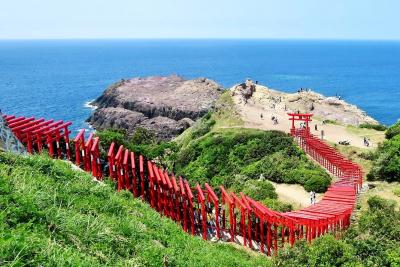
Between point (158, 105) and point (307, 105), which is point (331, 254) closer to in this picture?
point (307, 105)

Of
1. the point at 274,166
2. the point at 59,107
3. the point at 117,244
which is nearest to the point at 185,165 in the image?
the point at 274,166

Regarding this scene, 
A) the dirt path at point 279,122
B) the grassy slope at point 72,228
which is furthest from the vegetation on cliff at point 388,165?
the grassy slope at point 72,228

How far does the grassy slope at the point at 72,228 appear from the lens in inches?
384

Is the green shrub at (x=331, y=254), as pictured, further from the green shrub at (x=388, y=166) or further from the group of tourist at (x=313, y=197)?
the green shrub at (x=388, y=166)

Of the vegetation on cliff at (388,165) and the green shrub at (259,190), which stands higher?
the vegetation on cliff at (388,165)

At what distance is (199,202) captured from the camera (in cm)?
2823

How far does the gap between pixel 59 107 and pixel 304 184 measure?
90122mm

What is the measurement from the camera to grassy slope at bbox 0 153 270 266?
9742mm

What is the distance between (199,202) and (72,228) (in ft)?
55.0

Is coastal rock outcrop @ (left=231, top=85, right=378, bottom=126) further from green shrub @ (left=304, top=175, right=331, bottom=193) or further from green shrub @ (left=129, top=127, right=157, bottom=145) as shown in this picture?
green shrub @ (left=304, top=175, right=331, bottom=193)

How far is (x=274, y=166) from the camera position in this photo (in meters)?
41.0

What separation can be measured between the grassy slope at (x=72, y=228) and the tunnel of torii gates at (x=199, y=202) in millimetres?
7663

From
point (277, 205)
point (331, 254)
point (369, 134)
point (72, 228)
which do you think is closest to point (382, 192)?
point (277, 205)

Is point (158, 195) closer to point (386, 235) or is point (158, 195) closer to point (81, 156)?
point (81, 156)
